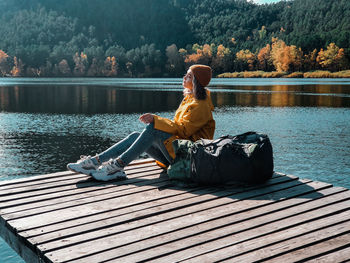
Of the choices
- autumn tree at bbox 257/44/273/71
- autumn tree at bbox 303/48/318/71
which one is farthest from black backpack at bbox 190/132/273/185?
autumn tree at bbox 257/44/273/71

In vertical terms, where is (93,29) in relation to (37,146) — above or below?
above

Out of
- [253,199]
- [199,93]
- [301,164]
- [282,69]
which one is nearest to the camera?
[253,199]

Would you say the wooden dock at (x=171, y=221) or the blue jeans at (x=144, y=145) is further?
the blue jeans at (x=144, y=145)

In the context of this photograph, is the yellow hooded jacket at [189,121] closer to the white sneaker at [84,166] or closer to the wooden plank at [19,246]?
the white sneaker at [84,166]

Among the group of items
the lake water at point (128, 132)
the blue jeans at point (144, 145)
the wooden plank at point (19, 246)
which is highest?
the blue jeans at point (144, 145)

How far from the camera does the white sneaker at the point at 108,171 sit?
530 centimetres

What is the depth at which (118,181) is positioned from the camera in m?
5.45

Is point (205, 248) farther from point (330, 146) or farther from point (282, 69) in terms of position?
point (282, 69)

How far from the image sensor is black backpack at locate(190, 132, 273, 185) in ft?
15.9

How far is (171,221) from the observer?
155 inches

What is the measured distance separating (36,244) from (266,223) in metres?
2.08

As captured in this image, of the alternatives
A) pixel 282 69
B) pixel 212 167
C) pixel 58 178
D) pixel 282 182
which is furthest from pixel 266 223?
pixel 282 69

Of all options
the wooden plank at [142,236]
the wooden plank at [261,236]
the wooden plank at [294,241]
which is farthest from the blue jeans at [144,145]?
the wooden plank at [294,241]

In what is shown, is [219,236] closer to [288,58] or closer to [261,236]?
[261,236]
